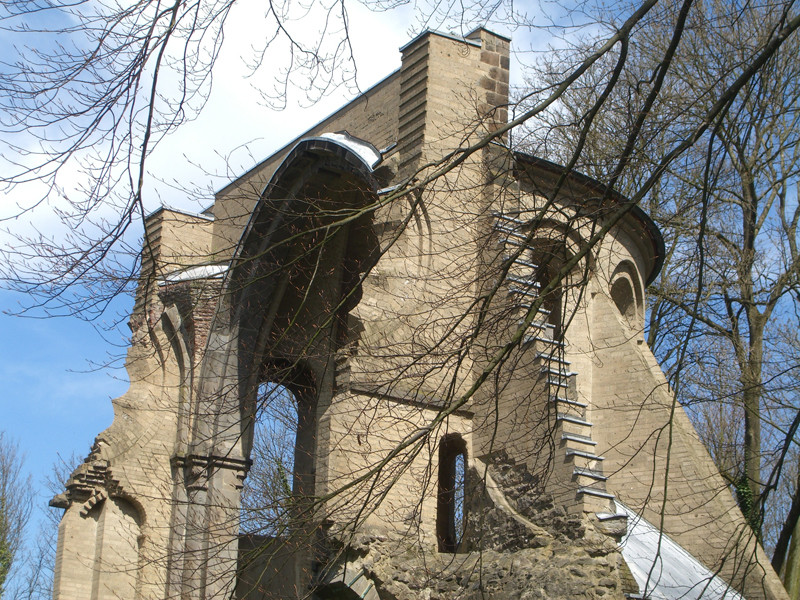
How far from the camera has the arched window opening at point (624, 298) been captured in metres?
15.0

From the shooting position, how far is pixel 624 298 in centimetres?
1533

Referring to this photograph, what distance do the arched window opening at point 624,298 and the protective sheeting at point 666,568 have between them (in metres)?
4.37

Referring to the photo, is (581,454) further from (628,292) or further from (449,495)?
(628,292)

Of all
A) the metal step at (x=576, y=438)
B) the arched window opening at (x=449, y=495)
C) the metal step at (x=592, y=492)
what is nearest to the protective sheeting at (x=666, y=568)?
the metal step at (x=592, y=492)

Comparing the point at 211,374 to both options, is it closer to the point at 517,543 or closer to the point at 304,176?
the point at 304,176

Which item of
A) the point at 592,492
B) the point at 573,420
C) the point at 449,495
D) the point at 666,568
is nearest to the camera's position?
the point at 592,492

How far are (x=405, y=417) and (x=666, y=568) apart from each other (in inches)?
142

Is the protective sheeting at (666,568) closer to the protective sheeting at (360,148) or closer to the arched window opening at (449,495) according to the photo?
the arched window opening at (449,495)

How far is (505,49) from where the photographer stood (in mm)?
12359

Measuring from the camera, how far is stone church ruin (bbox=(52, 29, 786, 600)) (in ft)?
30.7

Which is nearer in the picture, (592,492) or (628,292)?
(592,492)

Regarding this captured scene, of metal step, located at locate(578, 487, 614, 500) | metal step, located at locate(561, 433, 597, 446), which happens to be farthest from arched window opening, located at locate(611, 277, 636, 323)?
metal step, located at locate(578, 487, 614, 500)

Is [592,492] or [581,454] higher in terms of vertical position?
[581,454]

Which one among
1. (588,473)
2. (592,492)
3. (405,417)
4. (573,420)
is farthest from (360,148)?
(592,492)
